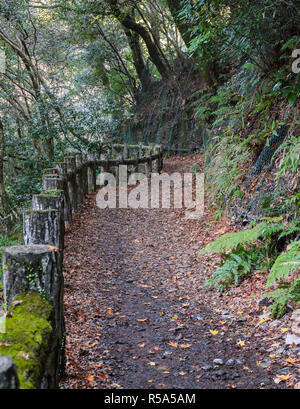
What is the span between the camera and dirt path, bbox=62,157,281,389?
3549mm

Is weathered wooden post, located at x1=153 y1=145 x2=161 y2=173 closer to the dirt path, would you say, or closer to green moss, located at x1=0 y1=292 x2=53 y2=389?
the dirt path

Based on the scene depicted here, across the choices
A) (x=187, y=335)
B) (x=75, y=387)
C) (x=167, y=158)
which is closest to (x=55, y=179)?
(x=187, y=335)

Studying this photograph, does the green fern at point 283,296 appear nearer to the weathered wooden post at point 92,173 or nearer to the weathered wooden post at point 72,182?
the weathered wooden post at point 72,182

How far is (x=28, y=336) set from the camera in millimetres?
2266

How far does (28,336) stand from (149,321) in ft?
8.85

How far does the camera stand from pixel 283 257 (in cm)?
434

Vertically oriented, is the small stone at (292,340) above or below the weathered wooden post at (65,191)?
below

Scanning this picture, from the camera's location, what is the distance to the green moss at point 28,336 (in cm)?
203

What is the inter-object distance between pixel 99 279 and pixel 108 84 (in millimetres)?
22179

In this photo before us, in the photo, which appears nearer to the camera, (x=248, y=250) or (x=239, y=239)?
(x=239, y=239)

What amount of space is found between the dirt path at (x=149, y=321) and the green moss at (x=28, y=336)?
41.0 inches

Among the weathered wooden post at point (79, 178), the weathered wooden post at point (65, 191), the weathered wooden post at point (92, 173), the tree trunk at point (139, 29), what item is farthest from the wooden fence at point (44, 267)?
the tree trunk at point (139, 29)

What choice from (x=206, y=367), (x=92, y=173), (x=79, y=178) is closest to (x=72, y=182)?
(x=79, y=178)

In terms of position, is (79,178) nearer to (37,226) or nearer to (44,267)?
(37,226)
